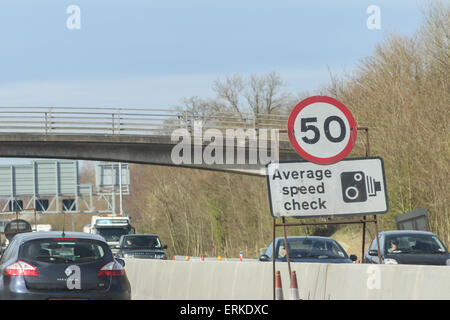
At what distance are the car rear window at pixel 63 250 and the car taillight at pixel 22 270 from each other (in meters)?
0.14

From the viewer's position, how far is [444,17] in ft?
120

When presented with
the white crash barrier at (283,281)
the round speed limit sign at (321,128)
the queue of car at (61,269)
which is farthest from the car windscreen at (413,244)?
the round speed limit sign at (321,128)

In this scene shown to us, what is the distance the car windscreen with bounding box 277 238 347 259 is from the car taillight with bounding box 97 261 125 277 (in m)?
5.69

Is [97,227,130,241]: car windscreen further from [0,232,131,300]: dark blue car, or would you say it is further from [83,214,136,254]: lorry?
[0,232,131,300]: dark blue car

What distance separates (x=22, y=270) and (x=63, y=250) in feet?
2.70

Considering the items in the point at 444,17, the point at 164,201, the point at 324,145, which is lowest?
the point at 164,201

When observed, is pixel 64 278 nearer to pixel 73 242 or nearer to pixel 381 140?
pixel 73 242

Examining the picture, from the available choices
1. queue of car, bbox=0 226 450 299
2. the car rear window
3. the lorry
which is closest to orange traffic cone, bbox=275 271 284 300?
queue of car, bbox=0 226 450 299

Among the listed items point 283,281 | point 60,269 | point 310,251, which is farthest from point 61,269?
point 310,251

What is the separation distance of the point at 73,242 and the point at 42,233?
72cm

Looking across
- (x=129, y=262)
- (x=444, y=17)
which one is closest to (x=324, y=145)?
(x=129, y=262)

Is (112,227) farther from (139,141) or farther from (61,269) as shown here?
(61,269)

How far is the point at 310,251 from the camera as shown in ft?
59.8

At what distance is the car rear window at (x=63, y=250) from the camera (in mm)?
12211
